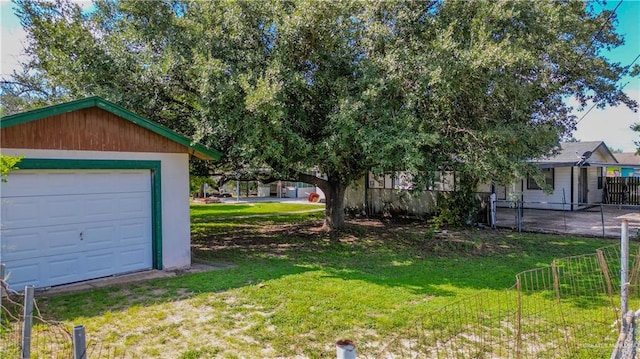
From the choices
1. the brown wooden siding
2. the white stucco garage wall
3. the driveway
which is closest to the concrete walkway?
the white stucco garage wall

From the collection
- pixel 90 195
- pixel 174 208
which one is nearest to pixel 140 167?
pixel 90 195

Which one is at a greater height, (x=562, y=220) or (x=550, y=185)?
(x=550, y=185)

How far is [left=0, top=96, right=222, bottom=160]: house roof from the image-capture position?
6316 millimetres

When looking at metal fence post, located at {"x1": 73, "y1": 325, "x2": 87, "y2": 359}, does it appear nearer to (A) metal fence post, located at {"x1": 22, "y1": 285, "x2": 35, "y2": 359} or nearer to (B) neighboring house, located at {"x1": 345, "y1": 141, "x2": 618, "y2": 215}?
(A) metal fence post, located at {"x1": 22, "y1": 285, "x2": 35, "y2": 359}

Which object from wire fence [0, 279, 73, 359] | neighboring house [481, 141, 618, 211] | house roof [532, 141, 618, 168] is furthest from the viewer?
neighboring house [481, 141, 618, 211]

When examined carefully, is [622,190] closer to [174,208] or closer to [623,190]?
[623,190]

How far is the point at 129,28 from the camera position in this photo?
368 inches

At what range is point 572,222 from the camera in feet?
49.9

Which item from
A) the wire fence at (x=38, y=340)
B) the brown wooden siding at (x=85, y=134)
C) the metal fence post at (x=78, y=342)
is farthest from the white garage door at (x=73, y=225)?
the metal fence post at (x=78, y=342)

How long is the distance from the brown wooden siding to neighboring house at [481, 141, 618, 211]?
1490cm

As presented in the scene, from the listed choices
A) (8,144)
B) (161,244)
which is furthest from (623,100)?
(8,144)

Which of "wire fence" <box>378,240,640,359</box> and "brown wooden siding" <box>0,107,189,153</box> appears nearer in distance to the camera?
"wire fence" <box>378,240,640,359</box>

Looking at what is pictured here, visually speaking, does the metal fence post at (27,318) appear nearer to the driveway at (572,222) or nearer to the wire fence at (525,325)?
the wire fence at (525,325)

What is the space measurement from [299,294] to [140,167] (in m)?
4.06
